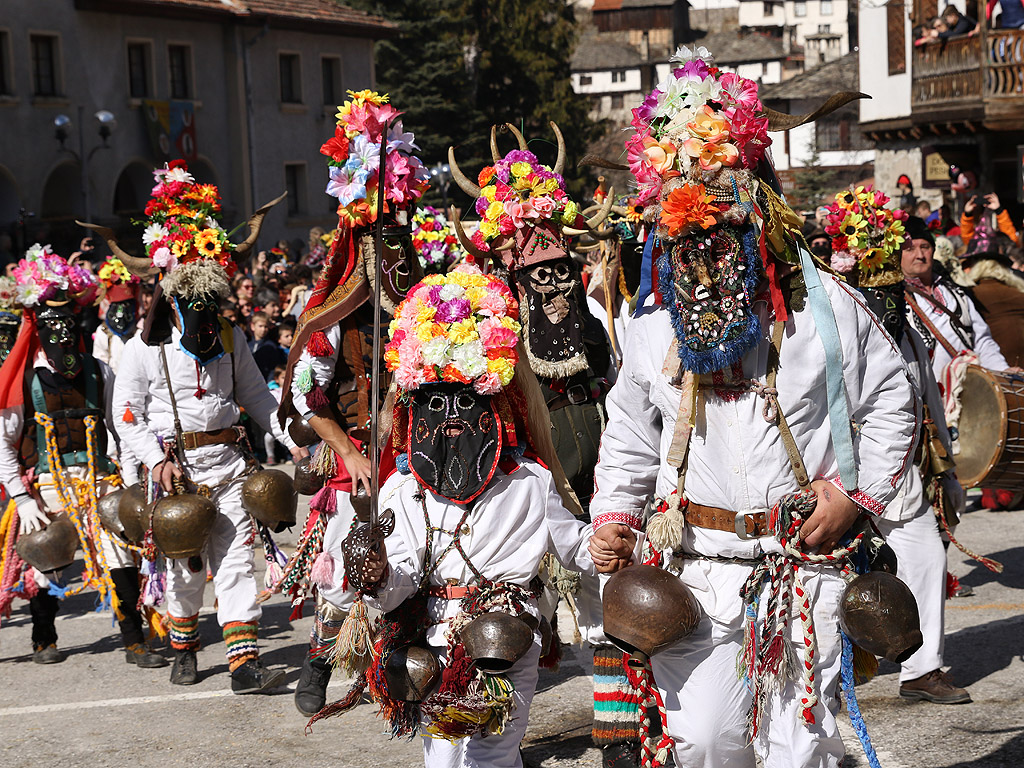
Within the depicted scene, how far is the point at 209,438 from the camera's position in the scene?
763 centimetres

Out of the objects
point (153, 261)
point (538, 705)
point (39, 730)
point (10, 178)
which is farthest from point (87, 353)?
point (10, 178)

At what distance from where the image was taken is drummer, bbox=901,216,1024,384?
7.79 metres

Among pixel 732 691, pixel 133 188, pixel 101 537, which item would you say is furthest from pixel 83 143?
pixel 732 691

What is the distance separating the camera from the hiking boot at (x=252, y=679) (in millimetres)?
7273

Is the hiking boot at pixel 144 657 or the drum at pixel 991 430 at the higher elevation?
the drum at pixel 991 430

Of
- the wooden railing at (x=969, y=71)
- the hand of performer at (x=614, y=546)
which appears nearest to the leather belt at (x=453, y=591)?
the hand of performer at (x=614, y=546)

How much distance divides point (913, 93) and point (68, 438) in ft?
84.0

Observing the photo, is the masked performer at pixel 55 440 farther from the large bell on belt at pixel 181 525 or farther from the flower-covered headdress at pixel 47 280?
the large bell on belt at pixel 181 525

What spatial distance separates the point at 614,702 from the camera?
577 centimetres

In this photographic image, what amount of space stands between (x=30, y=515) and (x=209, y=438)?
141 centimetres

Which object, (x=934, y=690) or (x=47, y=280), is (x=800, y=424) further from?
(x=47, y=280)

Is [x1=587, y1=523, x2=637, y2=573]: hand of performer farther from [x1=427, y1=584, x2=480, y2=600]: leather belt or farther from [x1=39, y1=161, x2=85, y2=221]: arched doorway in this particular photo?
[x1=39, y1=161, x2=85, y2=221]: arched doorway

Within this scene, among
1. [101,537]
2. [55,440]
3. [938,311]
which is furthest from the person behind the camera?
[101,537]

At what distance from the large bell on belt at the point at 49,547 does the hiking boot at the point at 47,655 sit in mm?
657
